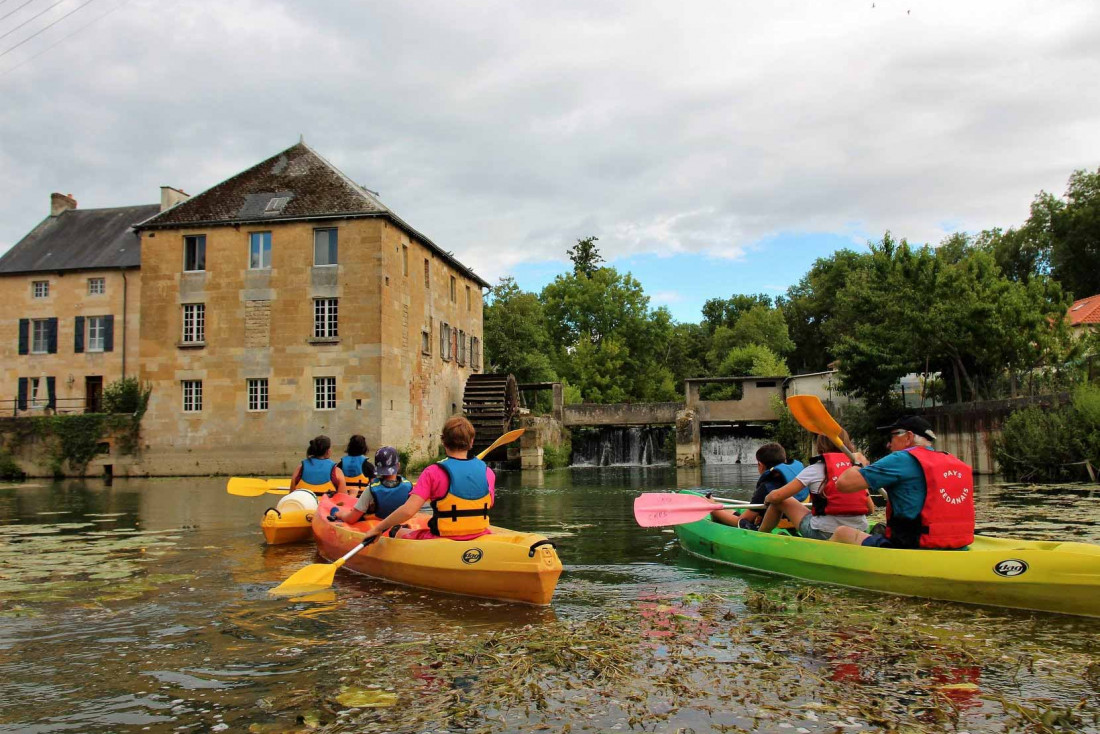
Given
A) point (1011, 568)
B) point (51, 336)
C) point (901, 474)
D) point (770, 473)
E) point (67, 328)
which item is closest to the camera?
point (1011, 568)

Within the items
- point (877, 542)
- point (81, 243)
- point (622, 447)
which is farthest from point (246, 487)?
point (622, 447)

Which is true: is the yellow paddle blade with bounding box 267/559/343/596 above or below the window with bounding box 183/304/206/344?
below

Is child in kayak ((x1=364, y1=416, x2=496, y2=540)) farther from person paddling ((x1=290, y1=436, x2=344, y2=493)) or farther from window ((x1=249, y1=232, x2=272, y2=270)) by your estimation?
window ((x1=249, y1=232, x2=272, y2=270))

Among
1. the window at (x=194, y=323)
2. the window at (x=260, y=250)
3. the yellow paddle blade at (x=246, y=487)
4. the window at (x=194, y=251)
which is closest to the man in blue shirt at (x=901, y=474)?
the yellow paddle blade at (x=246, y=487)

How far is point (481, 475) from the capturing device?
718cm

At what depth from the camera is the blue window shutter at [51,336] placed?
32500 millimetres

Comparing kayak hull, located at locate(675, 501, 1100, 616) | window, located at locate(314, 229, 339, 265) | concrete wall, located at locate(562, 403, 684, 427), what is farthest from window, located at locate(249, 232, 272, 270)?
kayak hull, located at locate(675, 501, 1100, 616)

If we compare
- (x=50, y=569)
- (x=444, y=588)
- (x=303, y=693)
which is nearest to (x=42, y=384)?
(x=50, y=569)

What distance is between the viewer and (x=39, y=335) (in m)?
32.8

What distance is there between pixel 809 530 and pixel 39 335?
3291cm

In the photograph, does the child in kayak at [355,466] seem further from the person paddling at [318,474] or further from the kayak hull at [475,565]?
the kayak hull at [475,565]

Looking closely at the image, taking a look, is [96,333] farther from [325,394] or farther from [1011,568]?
[1011,568]

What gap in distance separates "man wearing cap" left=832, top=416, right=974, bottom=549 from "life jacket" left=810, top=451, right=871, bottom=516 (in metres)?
0.79

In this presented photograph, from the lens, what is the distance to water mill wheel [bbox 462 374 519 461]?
31.2 m
